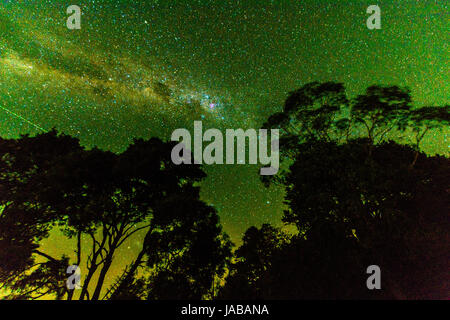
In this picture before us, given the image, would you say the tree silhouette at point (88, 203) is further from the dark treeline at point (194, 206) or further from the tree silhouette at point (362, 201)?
the tree silhouette at point (362, 201)

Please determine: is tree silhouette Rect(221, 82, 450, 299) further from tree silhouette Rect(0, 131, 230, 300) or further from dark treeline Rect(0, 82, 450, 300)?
tree silhouette Rect(0, 131, 230, 300)

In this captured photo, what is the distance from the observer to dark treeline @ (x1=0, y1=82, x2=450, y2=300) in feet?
35.8

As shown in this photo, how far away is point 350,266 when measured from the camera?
51.0 ft

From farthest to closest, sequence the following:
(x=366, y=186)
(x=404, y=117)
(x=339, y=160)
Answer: (x=404, y=117) < (x=339, y=160) < (x=366, y=186)

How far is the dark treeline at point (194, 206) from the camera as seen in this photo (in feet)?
35.8

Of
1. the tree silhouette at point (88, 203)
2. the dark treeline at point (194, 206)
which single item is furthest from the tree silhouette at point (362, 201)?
the tree silhouette at point (88, 203)

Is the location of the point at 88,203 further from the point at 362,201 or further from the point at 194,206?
the point at 362,201

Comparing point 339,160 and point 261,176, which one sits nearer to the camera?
point 339,160

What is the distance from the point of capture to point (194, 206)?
12031mm

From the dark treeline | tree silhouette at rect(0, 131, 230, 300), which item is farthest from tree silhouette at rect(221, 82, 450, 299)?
tree silhouette at rect(0, 131, 230, 300)

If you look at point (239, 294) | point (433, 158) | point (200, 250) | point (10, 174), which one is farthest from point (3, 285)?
point (433, 158)

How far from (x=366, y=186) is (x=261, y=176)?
27.7 ft

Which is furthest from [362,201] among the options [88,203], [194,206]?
[88,203]

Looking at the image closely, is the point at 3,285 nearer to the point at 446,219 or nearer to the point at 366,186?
the point at 366,186
